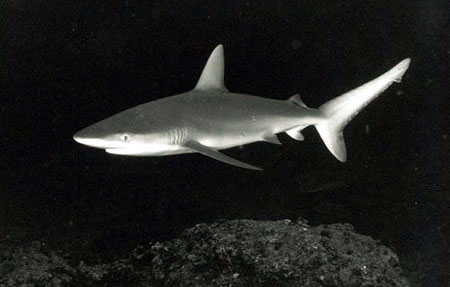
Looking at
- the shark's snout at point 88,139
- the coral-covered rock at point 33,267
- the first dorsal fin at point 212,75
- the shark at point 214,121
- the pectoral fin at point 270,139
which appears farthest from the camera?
the first dorsal fin at point 212,75

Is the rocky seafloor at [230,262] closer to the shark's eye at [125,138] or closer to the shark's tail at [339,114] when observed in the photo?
the shark's tail at [339,114]

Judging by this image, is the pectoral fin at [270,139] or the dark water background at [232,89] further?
the dark water background at [232,89]

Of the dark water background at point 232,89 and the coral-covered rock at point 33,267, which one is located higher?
the dark water background at point 232,89

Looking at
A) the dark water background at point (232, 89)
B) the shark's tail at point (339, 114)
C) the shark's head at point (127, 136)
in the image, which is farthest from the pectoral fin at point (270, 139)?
the dark water background at point (232, 89)

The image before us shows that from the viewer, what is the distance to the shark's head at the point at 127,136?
12.5ft

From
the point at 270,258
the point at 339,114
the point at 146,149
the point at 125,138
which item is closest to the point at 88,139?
the point at 125,138

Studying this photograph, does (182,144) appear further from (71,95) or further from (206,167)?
(71,95)

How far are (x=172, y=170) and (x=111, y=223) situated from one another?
48.7 inches

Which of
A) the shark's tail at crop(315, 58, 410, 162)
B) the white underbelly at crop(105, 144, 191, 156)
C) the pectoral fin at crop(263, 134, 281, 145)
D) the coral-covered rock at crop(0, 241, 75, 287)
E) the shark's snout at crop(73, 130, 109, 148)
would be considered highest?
the shark's tail at crop(315, 58, 410, 162)

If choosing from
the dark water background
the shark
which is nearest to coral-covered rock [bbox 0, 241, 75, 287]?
the dark water background

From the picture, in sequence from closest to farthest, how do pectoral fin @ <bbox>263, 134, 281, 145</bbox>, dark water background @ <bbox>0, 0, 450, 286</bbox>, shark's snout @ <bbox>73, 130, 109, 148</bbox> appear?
shark's snout @ <bbox>73, 130, 109, 148</bbox> → pectoral fin @ <bbox>263, 134, 281, 145</bbox> → dark water background @ <bbox>0, 0, 450, 286</bbox>

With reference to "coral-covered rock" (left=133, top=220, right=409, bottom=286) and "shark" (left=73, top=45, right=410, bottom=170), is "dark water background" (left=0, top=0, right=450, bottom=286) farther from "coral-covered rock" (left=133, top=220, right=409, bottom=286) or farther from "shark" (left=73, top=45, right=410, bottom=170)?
"shark" (left=73, top=45, right=410, bottom=170)

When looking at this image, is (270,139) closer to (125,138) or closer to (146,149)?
(146,149)

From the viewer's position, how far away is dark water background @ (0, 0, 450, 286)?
6184 mm
